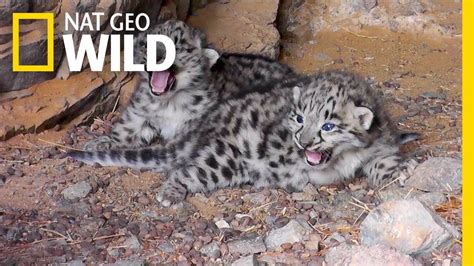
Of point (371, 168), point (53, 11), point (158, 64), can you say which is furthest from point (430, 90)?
point (53, 11)

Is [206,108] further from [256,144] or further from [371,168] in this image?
[371,168]

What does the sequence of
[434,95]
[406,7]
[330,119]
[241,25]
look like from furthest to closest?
[406,7]
[241,25]
[434,95]
[330,119]

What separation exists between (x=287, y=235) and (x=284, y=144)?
93cm

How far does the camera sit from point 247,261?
16.7 feet

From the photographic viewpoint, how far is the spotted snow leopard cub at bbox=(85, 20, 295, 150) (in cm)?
655

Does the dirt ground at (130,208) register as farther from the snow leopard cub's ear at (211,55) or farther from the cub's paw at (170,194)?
the snow leopard cub's ear at (211,55)

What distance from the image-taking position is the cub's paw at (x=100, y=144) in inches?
262

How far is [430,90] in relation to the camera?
7.95 meters

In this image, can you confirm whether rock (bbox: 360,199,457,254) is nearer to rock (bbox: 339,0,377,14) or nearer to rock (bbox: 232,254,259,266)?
rock (bbox: 232,254,259,266)

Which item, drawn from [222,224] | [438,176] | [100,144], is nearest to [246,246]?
[222,224]

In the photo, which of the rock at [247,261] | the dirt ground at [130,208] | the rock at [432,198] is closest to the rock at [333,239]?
the dirt ground at [130,208]

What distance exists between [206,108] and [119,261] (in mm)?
1861

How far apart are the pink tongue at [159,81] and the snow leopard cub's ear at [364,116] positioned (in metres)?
1.49

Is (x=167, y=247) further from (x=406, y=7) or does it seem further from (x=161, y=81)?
(x=406, y=7)
